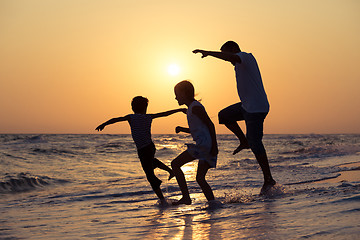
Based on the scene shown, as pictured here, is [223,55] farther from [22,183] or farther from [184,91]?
[22,183]

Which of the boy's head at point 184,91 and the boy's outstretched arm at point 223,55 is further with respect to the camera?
the boy's head at point 184,91

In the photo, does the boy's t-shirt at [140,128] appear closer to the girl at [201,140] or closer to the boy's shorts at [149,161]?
the boy's shorts at [149,161]

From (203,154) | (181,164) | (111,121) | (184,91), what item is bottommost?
(181,164)

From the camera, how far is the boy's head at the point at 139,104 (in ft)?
19.9

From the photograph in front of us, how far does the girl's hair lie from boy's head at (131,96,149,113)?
3.59ft

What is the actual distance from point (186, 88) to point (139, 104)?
1223 mm

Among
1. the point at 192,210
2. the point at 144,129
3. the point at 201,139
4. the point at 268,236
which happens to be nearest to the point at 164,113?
the point at 144,129

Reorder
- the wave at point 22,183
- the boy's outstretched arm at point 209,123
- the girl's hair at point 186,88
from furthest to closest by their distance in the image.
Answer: the wave at point 22,183 → the girl's hair at point 186,88 → the boy's outstretched arm at point 209,123

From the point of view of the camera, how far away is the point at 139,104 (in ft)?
19.9

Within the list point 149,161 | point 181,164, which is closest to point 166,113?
point 149,161

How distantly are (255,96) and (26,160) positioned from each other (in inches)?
561

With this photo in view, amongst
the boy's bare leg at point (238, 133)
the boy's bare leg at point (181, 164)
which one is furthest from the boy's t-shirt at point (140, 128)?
the boy's bare leg at point (238, 133)

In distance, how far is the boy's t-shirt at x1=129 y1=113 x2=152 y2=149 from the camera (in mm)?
5938

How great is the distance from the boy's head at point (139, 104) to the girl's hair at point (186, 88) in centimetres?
109
